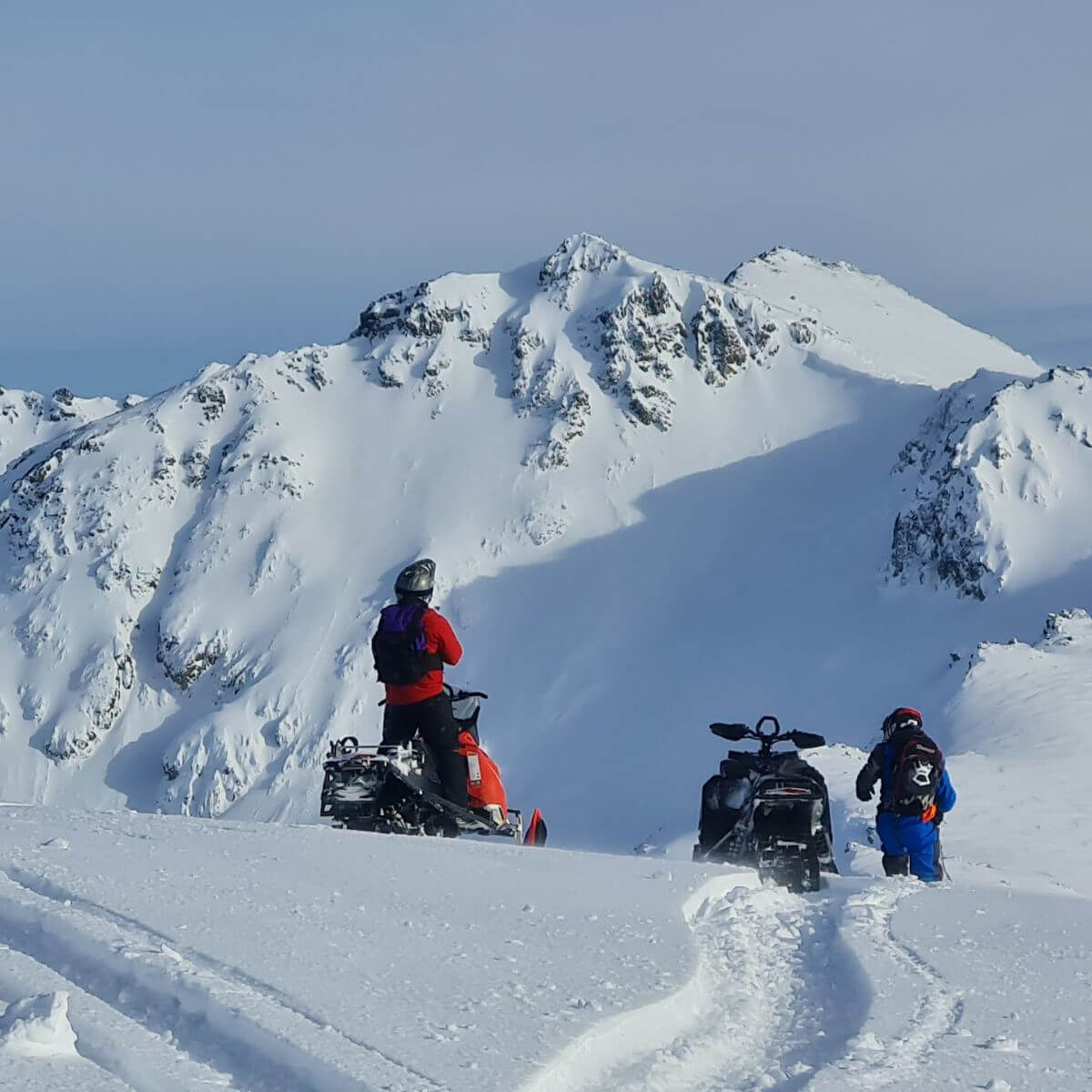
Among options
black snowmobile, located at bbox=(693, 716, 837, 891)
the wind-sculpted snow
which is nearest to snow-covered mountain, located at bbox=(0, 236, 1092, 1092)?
the wind-sculpted snow

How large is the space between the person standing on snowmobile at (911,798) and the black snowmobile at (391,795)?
9.72 feet

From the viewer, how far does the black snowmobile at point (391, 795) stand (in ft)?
29.7

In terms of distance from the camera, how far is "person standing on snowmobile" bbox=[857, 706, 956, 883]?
9.66 m

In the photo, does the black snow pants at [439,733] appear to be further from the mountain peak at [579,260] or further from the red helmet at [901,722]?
the mountain peak at [579,260]

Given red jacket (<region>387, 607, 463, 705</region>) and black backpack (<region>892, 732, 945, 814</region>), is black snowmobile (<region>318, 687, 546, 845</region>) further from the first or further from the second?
black backpack (<region>892, 732, 945, 814</region>)

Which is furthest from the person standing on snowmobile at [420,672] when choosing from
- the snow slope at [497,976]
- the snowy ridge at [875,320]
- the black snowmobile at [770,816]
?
the snowy ridge at [875,320]

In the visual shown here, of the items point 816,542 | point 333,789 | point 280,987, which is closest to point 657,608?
point 816,542

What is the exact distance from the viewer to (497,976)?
4.59 metres

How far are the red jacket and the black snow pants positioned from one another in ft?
0.16

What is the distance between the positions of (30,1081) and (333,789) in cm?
573

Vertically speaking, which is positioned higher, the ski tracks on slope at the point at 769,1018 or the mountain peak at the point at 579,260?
the mountain peak at the point at 579,260

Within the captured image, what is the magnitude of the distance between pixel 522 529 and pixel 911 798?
74.5m

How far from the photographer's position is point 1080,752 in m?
27.0

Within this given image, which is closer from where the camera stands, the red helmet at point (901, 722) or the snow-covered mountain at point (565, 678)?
the snow-covered mountain at point (565, 678)
